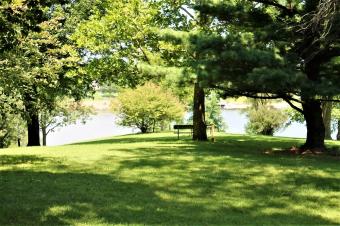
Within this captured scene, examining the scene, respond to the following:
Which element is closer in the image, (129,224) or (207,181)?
(129,224)

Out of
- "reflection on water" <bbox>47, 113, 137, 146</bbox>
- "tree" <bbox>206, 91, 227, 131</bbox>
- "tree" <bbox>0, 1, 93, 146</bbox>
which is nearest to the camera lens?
"tree" <bbox>0, 1, 93, 146</bbox>

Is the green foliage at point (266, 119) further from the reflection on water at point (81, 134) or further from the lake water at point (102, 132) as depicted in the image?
the reflection on water at point (81, 134)

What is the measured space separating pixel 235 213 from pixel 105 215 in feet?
6.84

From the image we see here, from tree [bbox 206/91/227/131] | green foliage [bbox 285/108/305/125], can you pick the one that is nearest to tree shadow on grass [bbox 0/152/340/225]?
green foliage [bbox 285/108/305/125]

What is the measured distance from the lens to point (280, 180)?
1092cm

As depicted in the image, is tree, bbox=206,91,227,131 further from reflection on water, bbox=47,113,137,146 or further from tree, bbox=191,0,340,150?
tree, bbox=191,0,340,150

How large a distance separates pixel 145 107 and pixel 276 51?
978 inches

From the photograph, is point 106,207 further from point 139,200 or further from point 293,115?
point 293,115

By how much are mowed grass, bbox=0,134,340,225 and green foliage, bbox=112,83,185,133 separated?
73.7ft

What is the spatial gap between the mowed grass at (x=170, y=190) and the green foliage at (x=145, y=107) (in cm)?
2248

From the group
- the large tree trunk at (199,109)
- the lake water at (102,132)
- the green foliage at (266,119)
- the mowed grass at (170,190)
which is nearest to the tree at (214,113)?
the lake water at (102,132)

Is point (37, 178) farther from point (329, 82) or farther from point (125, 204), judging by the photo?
point (329, 82)

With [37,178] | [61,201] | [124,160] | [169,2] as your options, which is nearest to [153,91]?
[169,2]

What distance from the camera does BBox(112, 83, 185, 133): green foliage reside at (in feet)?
123
